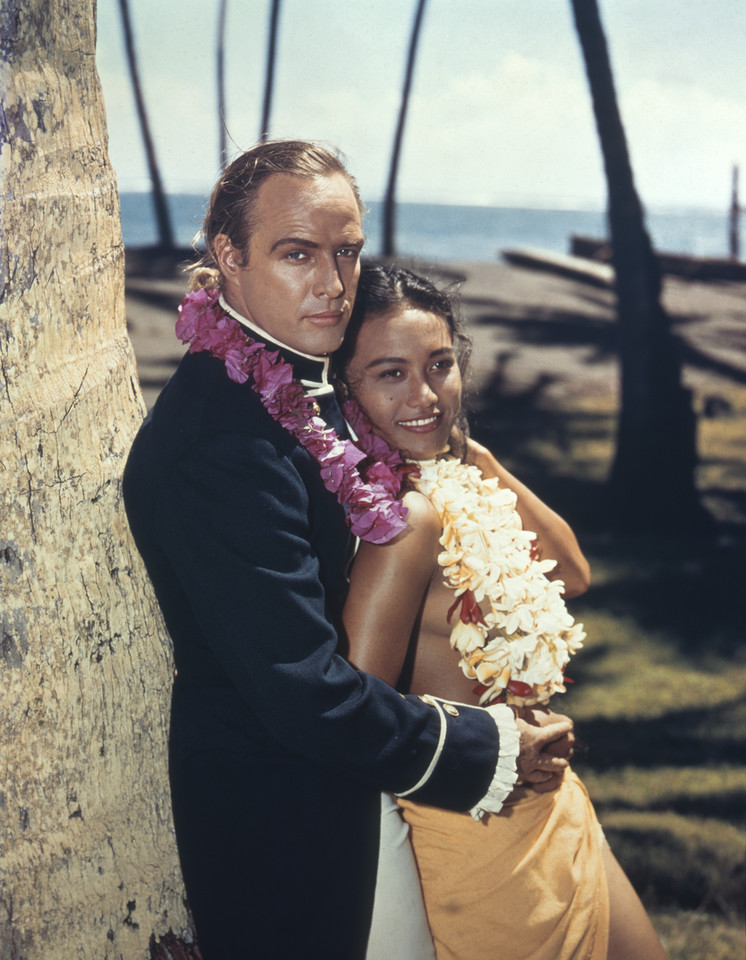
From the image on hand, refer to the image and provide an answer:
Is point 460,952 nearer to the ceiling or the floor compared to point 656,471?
nearer to the ceiling

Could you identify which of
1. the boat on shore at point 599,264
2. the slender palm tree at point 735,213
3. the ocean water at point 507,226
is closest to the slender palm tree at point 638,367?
the boat on shore at point 599,264

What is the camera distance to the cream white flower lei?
1.89m

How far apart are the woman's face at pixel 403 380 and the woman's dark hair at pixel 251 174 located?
1.25 ft

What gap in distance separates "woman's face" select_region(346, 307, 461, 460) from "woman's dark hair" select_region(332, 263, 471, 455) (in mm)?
14

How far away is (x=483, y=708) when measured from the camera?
5.82 ft

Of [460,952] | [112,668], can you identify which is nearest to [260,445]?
[112,668]

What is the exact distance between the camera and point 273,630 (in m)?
1.47

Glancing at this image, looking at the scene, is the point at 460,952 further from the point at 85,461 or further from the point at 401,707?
the point at 85,461

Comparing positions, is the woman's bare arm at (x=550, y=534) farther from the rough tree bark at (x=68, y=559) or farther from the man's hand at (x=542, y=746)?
the rough tree bark at (x=68, y=559)

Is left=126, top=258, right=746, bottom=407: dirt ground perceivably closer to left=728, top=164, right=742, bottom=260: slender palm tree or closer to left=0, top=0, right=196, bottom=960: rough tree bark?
left=728, top=164, right=742, bottom=260: slender palm tree

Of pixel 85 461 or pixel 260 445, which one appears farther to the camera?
pixel 85 461

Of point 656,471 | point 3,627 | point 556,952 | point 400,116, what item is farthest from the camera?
point 400,116

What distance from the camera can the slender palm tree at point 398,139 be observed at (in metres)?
10.7

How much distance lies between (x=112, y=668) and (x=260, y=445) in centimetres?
64
